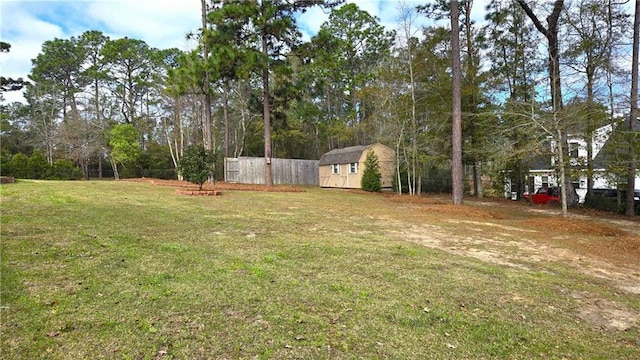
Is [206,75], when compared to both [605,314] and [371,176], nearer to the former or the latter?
[371,176]

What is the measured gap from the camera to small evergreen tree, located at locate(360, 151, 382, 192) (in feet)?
65.2

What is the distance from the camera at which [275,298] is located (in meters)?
3.01

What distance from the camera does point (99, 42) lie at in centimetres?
3156

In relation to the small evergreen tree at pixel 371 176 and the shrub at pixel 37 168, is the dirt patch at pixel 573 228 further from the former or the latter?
the shrub at pixel 37 168

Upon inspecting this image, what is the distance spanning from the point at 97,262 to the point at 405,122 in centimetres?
1553

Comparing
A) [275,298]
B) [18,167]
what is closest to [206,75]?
[18,167]

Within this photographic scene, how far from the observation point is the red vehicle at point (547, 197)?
52.1 feet

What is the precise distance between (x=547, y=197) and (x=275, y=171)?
16.1m

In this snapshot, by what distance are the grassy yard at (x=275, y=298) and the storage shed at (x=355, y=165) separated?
52.2 ft

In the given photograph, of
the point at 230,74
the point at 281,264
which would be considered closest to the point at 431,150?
the point at 230,74

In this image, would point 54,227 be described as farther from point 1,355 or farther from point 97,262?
point 1,355

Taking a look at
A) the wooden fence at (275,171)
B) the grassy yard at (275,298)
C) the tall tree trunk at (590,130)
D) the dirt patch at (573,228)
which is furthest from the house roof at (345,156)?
the grassy yard at (275,298)

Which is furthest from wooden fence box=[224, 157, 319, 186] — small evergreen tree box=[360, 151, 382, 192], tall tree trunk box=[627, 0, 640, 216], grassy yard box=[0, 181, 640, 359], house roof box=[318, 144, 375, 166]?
tall tree trunk box=[627, 0, 640, 216]

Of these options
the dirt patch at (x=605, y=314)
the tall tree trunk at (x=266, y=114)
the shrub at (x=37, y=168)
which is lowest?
the dirt patch at (x=605, y=314)
